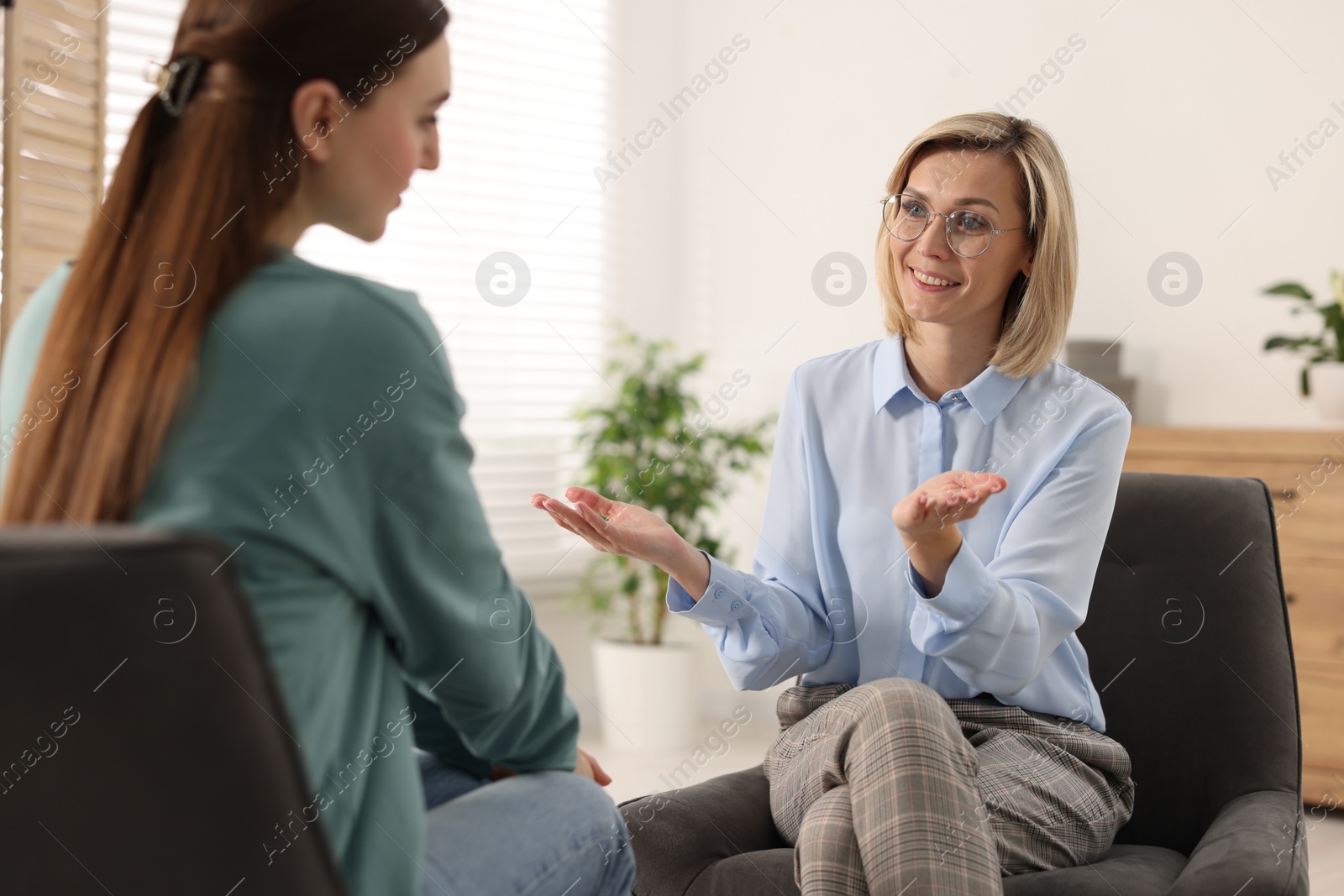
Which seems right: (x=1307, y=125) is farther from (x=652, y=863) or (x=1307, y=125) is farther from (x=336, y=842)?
(x=336, y=842)

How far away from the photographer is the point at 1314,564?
309 cm

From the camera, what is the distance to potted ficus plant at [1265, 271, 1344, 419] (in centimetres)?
313

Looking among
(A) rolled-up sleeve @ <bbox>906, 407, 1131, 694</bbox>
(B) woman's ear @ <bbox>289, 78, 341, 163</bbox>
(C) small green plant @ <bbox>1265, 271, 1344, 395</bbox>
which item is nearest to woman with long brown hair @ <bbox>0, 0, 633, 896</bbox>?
(B) woman's ear @ <bbox>289, 78, 341, 163</bbox>

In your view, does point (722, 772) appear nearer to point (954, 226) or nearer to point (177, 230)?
point (954, 226)

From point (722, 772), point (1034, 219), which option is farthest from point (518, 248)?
point (1034, 219)

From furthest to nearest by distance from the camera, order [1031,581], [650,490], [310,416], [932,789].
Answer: [650,490] → [1031,581] → [932,789] → [310,416]

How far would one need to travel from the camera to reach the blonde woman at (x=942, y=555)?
1.26 m

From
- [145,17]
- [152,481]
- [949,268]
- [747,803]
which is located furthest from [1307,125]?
[152,481]

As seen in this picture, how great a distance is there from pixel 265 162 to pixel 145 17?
290cm

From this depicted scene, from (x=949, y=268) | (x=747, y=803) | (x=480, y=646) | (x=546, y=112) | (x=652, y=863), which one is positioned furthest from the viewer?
(x=546, y=112)

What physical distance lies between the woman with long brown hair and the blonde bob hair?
0.99 m

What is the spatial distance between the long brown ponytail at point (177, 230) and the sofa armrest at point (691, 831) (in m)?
0.87

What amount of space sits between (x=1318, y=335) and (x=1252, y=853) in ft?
8.38

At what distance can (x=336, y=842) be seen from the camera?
0.77 meters
